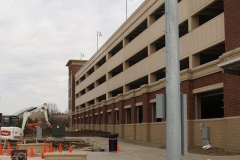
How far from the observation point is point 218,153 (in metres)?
22.6

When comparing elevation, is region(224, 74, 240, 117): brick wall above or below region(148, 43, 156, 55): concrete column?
below

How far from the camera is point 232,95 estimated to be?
23.2 metres

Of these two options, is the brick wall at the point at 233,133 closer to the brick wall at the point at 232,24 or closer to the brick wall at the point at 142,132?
the brick wall at the point at 232,24

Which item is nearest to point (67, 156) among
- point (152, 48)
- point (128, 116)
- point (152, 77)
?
point (152, 77)

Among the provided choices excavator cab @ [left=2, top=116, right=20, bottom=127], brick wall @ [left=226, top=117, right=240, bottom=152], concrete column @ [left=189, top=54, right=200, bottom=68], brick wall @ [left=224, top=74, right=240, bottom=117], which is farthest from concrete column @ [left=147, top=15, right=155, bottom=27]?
brick wall @ [left=226, top=117, right=240, bottom=152]

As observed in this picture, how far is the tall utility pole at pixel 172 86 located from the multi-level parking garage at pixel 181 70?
20.8 feet

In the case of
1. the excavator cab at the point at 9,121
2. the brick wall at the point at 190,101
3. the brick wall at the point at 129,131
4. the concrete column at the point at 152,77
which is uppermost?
the concrete column at the point at 152,77

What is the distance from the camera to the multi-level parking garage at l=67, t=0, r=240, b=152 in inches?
948

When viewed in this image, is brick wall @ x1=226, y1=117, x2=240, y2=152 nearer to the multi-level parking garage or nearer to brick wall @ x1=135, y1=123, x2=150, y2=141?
the multi-level parking garage

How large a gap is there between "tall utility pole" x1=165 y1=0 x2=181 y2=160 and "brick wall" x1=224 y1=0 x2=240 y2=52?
16846 millimetres

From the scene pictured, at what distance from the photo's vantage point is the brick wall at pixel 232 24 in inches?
920

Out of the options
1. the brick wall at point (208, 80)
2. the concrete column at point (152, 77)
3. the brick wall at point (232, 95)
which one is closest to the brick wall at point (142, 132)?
the concrete column at point (152, 77)

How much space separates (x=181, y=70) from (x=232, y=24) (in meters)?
11.4

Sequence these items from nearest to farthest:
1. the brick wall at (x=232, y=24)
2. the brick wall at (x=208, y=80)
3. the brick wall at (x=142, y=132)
Answer: 1. the brick wall at (x=232, y=24)
2. the brick wall at (x=208, y=80)
3. the brick wall at (x=142, y=132)
